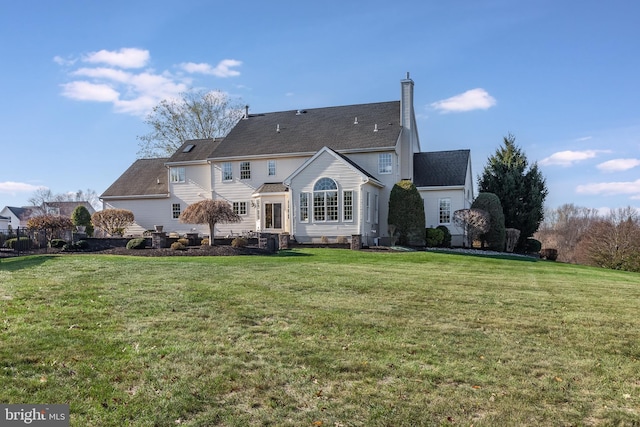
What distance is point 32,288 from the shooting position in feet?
31.6

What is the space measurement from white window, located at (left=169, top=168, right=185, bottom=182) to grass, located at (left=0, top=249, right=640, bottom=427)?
22.9m

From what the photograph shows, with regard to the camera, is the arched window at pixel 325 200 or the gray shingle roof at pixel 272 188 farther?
the gray shingle roof at pixel 272 188

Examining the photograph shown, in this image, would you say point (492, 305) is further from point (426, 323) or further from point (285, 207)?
point (285, 207)

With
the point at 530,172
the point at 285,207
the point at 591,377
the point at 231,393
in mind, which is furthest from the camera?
the point at 530,172

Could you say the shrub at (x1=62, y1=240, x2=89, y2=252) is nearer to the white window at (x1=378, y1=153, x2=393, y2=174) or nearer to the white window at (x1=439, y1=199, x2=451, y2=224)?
the white window at (x1=378, y1=153, x2=393, y2=174)

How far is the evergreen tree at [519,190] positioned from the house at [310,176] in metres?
2.31

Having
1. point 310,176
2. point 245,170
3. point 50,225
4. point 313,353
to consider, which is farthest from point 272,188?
point 313,353

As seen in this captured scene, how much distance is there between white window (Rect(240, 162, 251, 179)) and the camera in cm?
3106

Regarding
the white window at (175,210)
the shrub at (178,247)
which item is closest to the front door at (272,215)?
the white window at (175,210)

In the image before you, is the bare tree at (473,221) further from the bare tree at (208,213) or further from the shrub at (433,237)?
the bare tree at (208,213)

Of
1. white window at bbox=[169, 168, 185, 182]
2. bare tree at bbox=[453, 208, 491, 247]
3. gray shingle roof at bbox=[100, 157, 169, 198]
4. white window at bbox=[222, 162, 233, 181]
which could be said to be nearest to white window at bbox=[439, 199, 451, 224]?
bare tree at bbox=[453, 208, 491, 247]

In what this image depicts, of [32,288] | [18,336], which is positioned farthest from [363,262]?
[18,336]

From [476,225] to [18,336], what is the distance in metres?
22.9

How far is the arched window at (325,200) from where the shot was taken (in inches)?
1011
